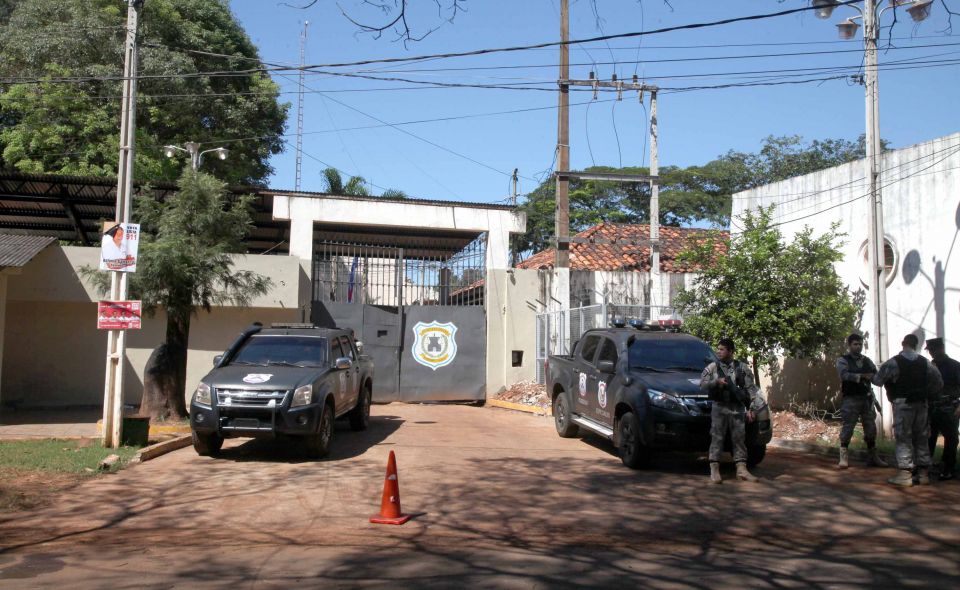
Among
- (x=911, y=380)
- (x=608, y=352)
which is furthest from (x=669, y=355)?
(x=911, y=380)

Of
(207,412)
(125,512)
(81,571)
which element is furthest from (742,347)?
(81,571)

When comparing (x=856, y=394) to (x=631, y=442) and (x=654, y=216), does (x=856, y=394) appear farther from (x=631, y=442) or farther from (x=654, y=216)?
(x=654, y=216)

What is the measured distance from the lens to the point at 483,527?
736cm

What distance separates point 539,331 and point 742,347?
6.69 m

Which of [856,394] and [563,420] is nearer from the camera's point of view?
[856,394]

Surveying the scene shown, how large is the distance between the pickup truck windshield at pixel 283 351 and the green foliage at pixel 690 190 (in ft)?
76.0

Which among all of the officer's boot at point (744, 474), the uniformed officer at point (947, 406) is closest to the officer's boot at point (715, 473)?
the officer's boot at point (744, 474)

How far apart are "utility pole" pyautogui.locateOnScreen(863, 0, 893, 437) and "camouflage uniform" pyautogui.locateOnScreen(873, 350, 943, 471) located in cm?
303

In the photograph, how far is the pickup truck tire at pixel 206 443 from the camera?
34.8 ft

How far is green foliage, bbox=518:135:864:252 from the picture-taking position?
36.4 m

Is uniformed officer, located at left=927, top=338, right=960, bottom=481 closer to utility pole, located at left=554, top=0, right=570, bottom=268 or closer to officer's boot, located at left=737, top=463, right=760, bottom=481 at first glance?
officer's boot, located at left=737, top=463, right=760, bottom=481

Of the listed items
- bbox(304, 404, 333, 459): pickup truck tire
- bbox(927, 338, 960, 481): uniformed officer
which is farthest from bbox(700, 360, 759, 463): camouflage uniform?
bbox(304, 404, 333, 459): pickup truck tire

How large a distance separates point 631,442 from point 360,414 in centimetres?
536

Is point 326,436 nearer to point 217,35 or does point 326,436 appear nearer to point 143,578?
point 143,578
